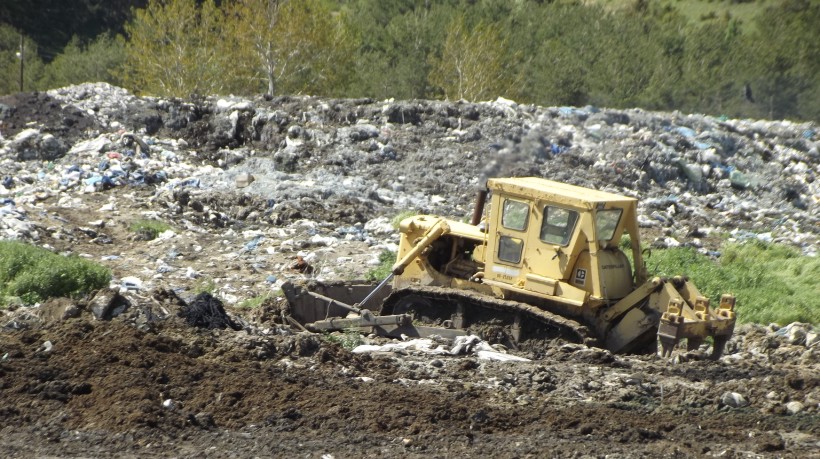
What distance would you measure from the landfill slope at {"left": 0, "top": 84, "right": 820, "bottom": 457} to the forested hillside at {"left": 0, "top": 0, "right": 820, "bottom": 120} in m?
9.28

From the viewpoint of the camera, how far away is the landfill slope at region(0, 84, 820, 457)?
287 inches

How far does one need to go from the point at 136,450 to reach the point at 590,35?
37.7 metres

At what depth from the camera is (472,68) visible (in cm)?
3319

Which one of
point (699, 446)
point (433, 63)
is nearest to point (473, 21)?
point (433, 63)

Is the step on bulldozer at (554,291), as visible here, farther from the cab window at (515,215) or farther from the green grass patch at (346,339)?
the green grass patch at (346,339)

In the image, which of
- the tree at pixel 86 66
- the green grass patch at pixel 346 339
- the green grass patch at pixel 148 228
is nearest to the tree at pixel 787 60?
the green grass patch at pixel 148 228

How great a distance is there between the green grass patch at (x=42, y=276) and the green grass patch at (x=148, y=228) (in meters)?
3.19

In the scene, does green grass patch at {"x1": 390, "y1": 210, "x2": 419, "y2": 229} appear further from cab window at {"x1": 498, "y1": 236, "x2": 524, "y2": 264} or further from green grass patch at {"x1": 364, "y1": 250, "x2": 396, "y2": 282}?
cab window at {"x1": 498, "y1": 236, "x2": 524, "y2": 264}

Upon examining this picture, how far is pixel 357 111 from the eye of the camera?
71.8 ft

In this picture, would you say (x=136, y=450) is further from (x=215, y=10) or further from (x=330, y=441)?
(x=215, y=10)

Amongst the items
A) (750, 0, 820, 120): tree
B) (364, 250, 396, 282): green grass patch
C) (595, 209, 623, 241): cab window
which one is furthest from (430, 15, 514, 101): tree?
(595, 209, 623, 241): cab window

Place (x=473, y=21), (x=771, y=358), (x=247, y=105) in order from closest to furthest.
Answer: (x=771, y=358) < (x=247, y=105) < (x=473, y=21)

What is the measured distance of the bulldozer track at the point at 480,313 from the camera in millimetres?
9883

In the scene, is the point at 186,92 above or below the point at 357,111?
below
